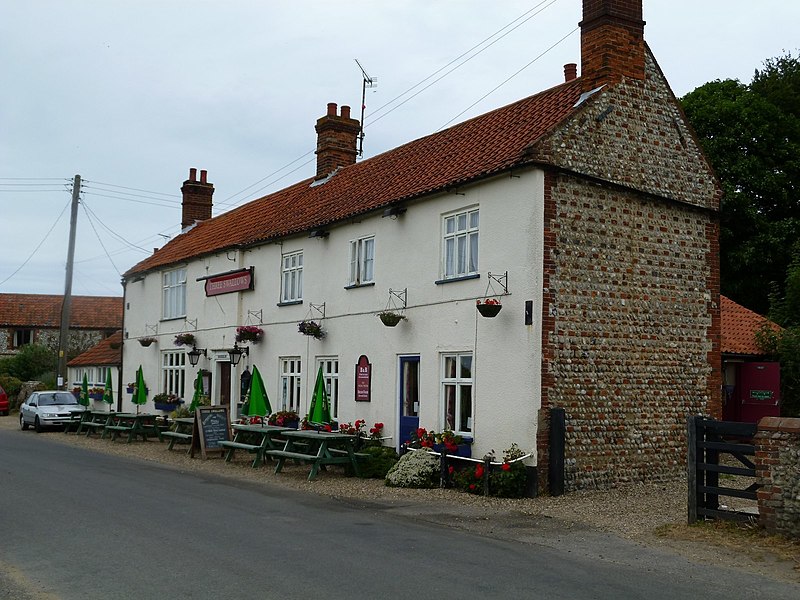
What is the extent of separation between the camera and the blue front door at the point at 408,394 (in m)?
17.2

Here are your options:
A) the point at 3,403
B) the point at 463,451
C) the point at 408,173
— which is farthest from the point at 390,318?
the point at 3,403

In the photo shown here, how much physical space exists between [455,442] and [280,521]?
4.64 metres

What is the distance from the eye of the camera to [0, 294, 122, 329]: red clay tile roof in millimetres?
60688

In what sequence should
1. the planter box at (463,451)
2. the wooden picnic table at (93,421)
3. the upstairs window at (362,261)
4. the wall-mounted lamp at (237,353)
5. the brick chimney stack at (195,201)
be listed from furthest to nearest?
the brick chimney stack at (195,201)
the wooden picnic table at (93,421)
the wall-mounted lamp at (237,353)
the upstairs window at (362,261)
the planter box at (463,451)

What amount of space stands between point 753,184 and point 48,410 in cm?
2489

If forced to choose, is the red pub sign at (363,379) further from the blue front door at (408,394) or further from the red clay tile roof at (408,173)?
the red clay tile roof at (408,173)

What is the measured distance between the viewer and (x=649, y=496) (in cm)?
1410

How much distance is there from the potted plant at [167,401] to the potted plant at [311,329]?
8.99 m

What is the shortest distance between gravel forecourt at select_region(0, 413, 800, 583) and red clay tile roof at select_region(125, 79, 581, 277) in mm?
5517

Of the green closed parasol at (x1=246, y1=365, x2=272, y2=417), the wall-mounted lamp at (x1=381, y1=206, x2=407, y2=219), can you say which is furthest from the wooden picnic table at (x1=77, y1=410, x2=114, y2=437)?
the wall-mounted lamp at (x1=381, y1=206, x2=407, y2=219)

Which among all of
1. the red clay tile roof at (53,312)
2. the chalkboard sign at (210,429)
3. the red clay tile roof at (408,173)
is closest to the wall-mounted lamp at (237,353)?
the red clay tile roof at (408,173)

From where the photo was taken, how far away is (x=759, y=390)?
21.0 m

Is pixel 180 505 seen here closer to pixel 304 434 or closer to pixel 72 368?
pixel 304 434

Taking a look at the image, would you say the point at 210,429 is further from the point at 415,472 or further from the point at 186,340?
the point at 415,472
